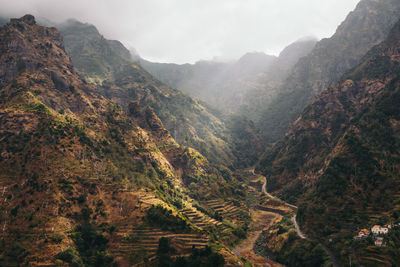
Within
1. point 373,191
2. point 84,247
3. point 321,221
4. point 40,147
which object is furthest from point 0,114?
point 373,191

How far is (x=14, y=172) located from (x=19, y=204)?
22.1 m

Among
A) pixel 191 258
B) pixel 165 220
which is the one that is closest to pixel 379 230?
pixel 191 258

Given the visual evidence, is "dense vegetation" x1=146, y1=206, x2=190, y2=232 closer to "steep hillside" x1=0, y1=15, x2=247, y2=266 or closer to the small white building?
"steep hillside" x1=0, y1=15, x2=247, y2=266

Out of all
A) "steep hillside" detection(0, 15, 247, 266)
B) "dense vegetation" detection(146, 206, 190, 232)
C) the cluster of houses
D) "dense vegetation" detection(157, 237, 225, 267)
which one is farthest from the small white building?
"dense vegetation" detection(146, 206, 190, 232)

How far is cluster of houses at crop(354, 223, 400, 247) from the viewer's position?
118812 millimetres

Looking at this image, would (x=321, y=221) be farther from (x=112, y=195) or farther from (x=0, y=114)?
(x=0, y=114)

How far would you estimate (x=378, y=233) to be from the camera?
123938 millimetres

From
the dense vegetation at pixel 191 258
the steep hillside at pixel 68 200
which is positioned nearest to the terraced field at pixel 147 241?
the steep hillside at pixel 68 200

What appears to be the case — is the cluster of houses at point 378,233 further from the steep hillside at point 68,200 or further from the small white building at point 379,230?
the steep hillside at point 68,200

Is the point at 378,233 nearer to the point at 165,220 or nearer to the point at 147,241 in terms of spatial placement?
the point at 165,220

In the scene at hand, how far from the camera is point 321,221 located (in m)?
163

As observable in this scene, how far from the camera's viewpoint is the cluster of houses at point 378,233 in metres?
119

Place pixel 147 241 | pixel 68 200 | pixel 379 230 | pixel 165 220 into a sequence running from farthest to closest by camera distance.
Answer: pixel 165 220 < pixel 68 200 < pixel 147 241 < pixel 379 230

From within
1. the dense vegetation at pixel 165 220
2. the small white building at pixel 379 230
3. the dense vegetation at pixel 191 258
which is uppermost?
the small white building at pixel 379 230
